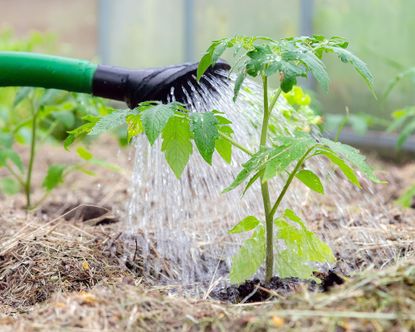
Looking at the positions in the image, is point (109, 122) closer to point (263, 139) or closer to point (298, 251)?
point (263, 139)

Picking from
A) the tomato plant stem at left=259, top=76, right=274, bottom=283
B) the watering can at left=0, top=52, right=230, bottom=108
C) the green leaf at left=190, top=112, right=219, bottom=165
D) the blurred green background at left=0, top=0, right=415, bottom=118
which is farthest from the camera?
the blurred green background at left=0, top=0, right=415, bottom=118

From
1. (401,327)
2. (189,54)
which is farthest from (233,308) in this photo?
(189,54)

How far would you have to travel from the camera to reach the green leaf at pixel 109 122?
166 cm

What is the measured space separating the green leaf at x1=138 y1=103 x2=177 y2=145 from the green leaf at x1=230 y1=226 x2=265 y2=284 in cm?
42

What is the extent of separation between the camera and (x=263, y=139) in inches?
70.7

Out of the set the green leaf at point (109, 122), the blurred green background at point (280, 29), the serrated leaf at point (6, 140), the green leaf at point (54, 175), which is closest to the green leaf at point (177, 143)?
the green leaf at point (109, 122)

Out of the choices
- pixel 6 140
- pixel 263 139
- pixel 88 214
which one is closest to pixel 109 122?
pixel 263 139

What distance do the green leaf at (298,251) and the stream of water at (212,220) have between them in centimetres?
20

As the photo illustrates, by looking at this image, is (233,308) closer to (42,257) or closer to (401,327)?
(401,327)

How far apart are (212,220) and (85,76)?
741mm

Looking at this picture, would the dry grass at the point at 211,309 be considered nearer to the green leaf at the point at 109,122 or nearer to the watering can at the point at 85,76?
the green leaf at the point at 109,122

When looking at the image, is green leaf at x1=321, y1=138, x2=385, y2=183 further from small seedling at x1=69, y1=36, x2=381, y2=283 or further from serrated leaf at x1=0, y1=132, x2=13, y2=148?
A: serrated leaf at x1=0, y1=132, x2=13, y2=148

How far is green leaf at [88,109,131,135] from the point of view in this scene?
166 centimetres

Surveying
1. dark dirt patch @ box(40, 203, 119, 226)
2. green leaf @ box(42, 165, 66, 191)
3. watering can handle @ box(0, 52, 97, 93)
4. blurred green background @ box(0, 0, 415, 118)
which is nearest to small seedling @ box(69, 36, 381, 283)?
watering can handle @ box(0, 52, 97, 93)
